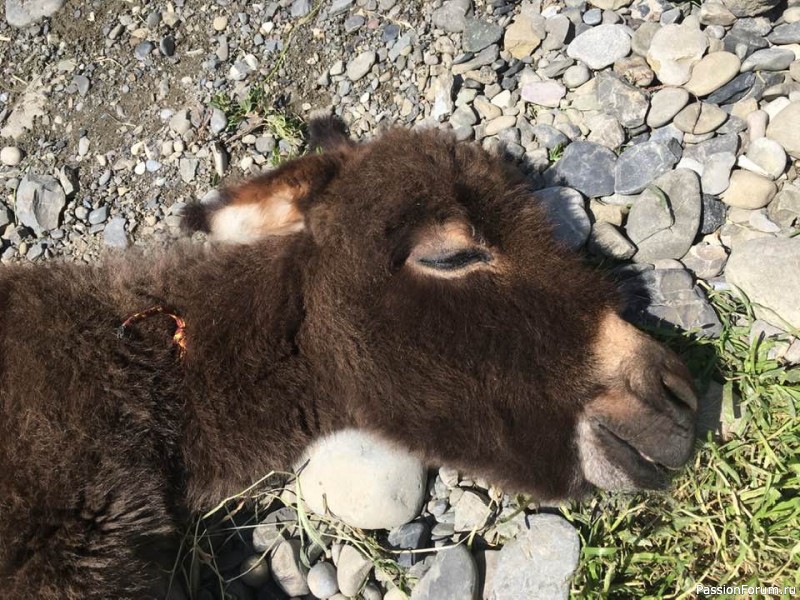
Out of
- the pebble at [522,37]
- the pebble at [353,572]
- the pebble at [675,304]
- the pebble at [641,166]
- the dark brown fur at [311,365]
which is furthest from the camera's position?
the pebble at [522,37]

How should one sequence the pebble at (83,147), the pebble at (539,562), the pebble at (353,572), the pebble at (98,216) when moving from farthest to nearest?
the pebble at (83,147) < the pebble at (98,216) < the pebble at (353,572) < the pebble at (539,562)

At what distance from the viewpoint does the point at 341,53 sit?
5.45m

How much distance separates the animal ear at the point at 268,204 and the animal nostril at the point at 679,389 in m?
1.94

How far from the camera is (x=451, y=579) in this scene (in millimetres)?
3566

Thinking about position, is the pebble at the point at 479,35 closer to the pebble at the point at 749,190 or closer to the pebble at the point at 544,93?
the pebble at the point at 544,93

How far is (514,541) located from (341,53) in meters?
3.76

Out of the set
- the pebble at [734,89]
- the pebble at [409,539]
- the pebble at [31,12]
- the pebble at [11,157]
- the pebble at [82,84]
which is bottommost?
the pebble at [409,539]

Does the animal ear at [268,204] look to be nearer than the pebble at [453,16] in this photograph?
Yes

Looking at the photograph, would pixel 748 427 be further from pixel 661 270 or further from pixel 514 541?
pixel 514 541

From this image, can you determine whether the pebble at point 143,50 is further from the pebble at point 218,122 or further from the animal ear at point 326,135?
the animal ear at point 326,135

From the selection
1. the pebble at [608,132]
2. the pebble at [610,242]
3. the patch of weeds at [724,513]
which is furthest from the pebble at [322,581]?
the pebble at [608,132]

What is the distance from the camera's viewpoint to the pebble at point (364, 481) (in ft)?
12.3

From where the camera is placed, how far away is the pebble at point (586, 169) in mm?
4539

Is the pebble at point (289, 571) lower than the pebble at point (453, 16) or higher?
lower
